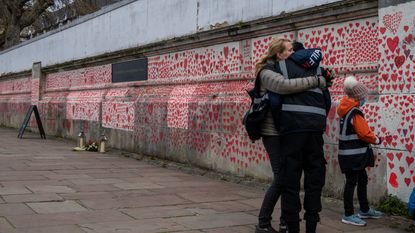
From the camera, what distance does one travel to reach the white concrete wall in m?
8.38

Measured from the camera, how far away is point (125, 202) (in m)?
6.24

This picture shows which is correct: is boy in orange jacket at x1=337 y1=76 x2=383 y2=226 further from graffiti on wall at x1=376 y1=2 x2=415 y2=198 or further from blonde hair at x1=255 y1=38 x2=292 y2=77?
blonde hair at x1=255 y1=38 x2=292 y2=77

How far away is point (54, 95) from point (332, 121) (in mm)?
12594

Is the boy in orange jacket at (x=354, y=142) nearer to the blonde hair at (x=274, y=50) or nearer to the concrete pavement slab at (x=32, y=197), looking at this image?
the blonde hair at (x=274, y=50)

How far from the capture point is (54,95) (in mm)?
17219

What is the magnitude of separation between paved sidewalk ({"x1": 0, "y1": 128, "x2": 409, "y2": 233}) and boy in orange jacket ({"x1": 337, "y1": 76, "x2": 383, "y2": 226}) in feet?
0.87

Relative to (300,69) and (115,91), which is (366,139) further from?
(115,91)

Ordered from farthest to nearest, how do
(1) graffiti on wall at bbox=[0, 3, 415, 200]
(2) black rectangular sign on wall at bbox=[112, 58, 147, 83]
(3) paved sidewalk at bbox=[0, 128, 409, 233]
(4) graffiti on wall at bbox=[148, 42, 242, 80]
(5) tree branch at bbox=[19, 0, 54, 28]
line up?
(5) tree branch at bbox=[19, 0, 54, 28], (2) black rectangular sign on wall at bbox=[112, 58, 147, 83], (4) graffiti on wall at bbox=[148, 42, 242, 80], (1) graffiti on wall at bbox=[0, 3, 415, 200], (3) paved sidewalk at bbox=[0, 128, 409, 233]

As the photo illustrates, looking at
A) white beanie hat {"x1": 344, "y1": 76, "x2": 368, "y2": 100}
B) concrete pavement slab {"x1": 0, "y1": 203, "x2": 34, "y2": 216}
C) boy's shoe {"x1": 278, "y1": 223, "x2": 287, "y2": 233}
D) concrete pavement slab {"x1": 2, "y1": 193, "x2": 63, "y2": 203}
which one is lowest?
concrete pavement slab {"x1": 0, "y1": 203, "x2": 34, "y2": 216}

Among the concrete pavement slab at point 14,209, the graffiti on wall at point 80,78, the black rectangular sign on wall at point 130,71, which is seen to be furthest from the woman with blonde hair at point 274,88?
the graffiti on wall at point 80,78

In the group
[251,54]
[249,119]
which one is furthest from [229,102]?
[249,119]

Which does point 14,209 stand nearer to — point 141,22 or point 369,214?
point 369,214

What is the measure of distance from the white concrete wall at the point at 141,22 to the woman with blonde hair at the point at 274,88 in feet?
8.49

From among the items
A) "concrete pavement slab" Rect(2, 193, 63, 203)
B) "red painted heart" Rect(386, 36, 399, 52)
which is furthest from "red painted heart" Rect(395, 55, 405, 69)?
"concrete pavement slab" Rect(2, 193, 63, 203)
